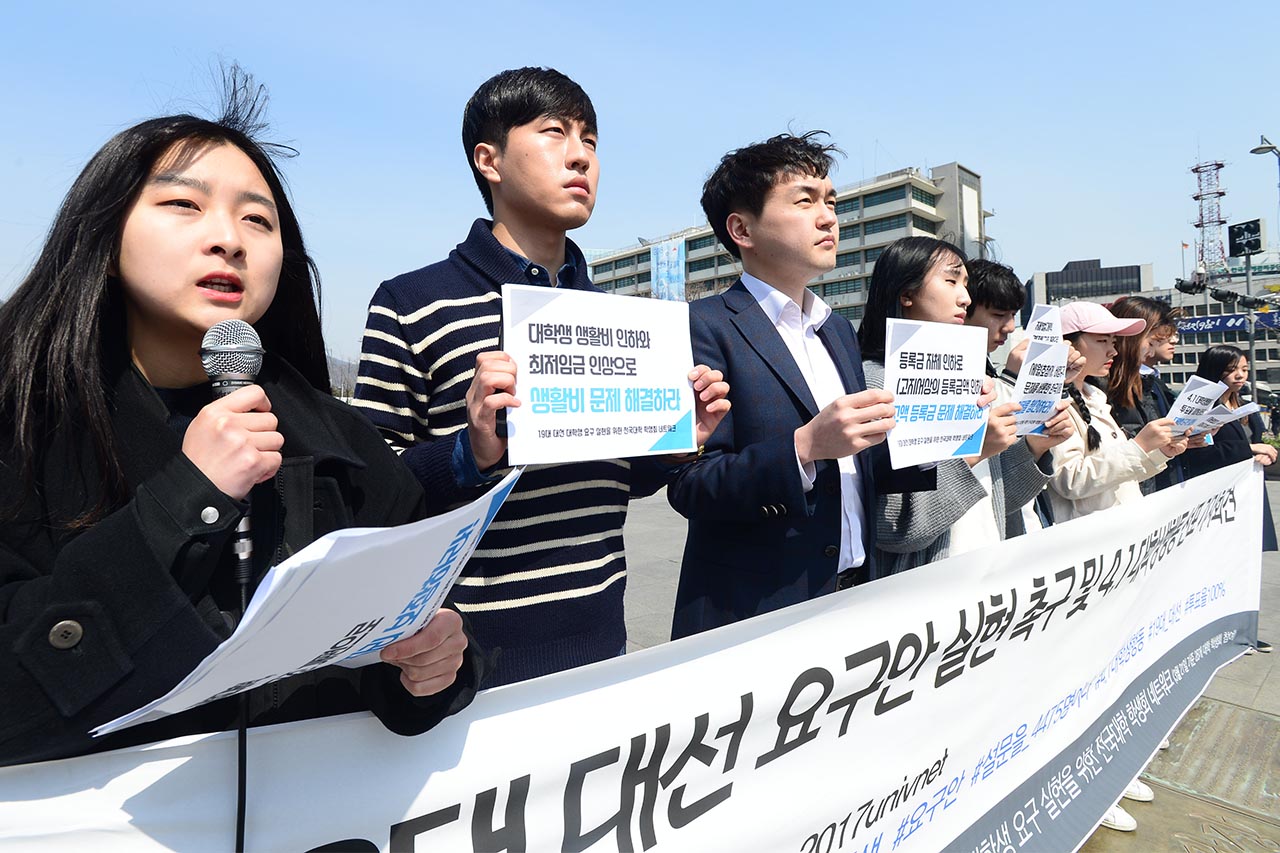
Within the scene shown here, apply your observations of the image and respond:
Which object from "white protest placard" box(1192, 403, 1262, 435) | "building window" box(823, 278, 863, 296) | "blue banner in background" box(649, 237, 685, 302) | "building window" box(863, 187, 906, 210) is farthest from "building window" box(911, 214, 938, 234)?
"white protest placard" box(1192, 403, 1262, 435)

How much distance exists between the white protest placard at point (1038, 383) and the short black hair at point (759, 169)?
3.08 ft

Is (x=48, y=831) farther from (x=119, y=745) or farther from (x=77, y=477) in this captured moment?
(x=77, y=477)

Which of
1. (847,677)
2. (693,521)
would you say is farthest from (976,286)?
(847,677)

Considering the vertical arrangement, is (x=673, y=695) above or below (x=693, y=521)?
below

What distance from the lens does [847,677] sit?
5.68 ft

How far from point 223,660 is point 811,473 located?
1531mm

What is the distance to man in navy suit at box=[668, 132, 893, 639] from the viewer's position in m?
1.96

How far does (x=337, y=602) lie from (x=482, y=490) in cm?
85

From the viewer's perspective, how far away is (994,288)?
3.22 meters

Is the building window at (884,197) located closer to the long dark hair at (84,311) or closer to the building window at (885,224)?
the building window at (885,224)

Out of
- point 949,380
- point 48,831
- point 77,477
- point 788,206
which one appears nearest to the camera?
point 48,831

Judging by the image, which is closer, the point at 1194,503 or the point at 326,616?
the point at 326,616

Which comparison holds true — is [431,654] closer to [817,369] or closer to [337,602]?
[337,602]

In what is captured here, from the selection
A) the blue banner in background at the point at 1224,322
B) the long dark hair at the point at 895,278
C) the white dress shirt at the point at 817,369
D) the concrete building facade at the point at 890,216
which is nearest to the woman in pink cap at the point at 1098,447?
the long dark hair at the point at 895,278
